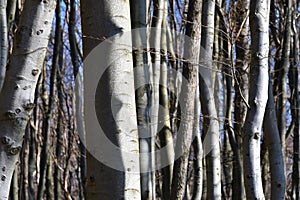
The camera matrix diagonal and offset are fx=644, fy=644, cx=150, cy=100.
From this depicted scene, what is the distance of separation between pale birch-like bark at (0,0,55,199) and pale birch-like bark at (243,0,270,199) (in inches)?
69.9

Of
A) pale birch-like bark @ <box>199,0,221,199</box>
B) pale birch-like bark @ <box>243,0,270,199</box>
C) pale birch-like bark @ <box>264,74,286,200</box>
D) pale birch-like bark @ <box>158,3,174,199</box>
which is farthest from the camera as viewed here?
pale birch-like bark @ <box>158,3,174,199</box>

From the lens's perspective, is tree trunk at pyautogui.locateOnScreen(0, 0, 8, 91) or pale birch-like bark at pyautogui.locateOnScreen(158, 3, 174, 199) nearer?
tree trunk at pyautogui.locateOnScreen(0, 0, 8, 91)

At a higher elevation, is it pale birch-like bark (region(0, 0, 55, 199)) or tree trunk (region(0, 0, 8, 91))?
tree trunk (region(0, 0, 8, 91))

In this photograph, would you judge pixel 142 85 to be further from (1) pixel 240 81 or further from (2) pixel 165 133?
(2) pixel 165 133

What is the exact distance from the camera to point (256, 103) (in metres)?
4.28

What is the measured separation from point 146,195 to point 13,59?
6.54 ft

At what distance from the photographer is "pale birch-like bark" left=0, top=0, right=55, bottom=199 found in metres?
2.88

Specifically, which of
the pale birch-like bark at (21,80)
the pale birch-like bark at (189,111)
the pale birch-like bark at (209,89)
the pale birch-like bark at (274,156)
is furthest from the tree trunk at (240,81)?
the pale birch-like bark at (21,80)

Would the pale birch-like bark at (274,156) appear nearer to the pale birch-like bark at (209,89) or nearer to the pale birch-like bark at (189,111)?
the pale birch-like bark at (209,89)

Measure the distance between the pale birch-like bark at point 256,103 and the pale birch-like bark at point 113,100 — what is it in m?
1.44

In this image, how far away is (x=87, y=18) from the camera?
3076 millimetres

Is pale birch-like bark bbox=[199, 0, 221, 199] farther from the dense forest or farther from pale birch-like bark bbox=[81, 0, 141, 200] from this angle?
pale birch-like bark bbox=[81, 0, 141, 200]

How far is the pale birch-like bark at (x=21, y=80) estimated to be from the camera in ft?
9.45

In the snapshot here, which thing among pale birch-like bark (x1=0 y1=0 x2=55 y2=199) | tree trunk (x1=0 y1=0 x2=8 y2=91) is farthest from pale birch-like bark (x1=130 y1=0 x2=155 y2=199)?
tree trunk (x1=0 y1=0 x2=8 y2=91)
